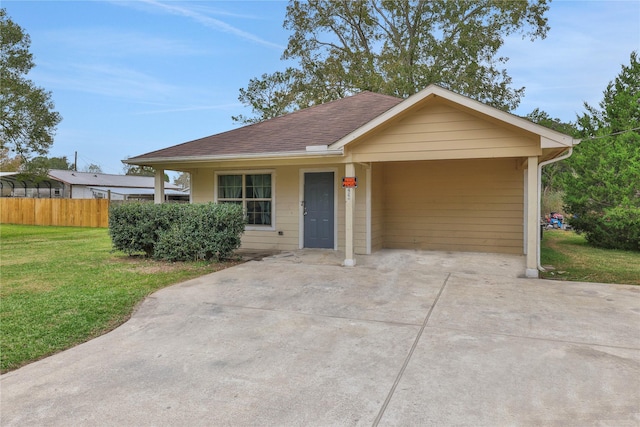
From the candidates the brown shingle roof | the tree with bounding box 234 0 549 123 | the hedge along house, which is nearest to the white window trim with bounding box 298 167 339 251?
the hedge along house

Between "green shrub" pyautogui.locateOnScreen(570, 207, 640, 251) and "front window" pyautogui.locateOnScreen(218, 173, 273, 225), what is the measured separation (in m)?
9.21

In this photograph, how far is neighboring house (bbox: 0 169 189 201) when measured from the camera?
30.3 meters

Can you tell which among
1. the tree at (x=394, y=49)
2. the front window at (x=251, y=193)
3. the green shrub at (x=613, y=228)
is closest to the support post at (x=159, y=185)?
the front window at (x=251, y=193)

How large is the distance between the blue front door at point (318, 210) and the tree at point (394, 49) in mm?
11546

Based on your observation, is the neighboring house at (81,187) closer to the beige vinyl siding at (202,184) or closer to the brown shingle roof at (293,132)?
the beige vinyl siding at (202,184)

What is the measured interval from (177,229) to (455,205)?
632cm

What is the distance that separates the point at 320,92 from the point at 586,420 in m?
20.6

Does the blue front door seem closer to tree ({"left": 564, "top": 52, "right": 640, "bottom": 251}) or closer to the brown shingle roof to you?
the brown shingle roof

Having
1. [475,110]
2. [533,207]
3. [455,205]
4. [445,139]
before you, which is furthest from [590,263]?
[475,110]

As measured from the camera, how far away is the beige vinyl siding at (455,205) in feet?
28.6

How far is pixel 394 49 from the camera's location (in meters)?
21.4

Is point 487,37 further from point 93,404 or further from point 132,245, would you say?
point 93,404

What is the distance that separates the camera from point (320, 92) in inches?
834

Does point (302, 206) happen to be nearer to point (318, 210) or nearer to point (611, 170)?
point (318, 210)
